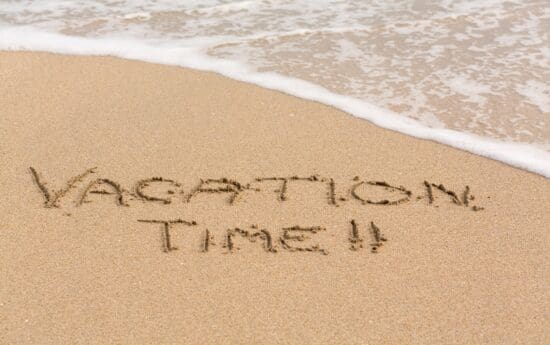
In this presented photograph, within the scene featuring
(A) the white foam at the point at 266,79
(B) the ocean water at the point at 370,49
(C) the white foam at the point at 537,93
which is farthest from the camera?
(C) the white foam at the point at 537,93

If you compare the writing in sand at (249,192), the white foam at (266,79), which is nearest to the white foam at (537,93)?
the white foam at (266,79)

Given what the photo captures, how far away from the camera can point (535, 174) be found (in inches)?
132

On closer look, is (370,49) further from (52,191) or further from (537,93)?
(52,191)

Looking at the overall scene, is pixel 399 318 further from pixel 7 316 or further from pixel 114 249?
pixel 7 316

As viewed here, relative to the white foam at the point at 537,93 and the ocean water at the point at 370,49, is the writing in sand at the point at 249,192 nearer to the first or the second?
the ocean water at the point at 370,49

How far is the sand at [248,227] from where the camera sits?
2482mm

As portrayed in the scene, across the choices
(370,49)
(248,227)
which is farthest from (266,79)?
(248,227)

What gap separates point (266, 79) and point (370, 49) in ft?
2.96

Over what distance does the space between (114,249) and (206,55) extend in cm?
215

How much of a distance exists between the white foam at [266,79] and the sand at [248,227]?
106mm

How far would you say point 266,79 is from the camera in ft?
14.0

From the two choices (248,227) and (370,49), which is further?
(370,49)

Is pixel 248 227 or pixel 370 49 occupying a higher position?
pixel 370 49

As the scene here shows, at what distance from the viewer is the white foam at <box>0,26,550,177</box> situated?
3.54 m
